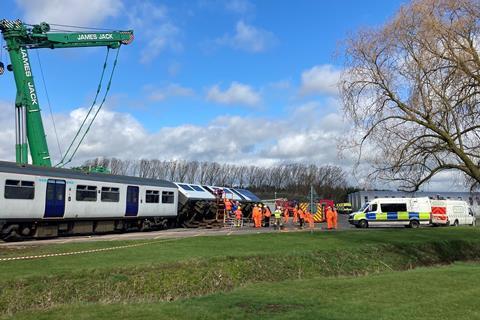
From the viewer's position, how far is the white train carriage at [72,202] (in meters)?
21.2

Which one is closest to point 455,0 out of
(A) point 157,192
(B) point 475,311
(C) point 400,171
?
(C) point 400,171

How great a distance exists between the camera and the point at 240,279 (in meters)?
15.1

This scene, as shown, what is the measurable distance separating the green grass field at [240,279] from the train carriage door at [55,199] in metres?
4.41

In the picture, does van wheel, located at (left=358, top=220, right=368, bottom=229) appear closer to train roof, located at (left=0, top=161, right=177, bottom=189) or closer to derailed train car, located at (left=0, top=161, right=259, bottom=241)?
derailed train car, located at (left=0, top=161, right=259, bottom=241)

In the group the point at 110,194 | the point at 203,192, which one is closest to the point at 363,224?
the point at 203,192

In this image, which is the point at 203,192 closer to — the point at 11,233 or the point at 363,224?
the point at 363,224

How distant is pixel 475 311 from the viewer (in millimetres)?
8031

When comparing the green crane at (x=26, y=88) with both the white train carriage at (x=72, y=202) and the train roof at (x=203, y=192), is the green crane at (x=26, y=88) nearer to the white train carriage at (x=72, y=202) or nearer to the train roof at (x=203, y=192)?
the white train carriage at (x=72, y=202)

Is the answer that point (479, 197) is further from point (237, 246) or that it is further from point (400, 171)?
point (237, 246)

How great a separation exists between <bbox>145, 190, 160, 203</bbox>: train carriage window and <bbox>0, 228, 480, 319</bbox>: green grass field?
8970 millimetres

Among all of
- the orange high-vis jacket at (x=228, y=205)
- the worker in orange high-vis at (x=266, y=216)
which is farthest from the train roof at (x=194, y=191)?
the worker in orange high-vis at (x=266, y=216)

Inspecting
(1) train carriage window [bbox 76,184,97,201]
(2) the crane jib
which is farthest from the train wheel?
(2) the crane jib

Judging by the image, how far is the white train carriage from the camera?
21234mm

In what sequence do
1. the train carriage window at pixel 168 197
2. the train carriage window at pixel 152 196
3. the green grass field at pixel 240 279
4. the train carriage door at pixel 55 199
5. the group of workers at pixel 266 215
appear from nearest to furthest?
the green grass field at pixel 240 279 → the train carriage door at pixel 55 199 → the train carriage window at pixel 152 196 → the train carriage window at pixel 168 197 → the group of workers at pixel 266 215
